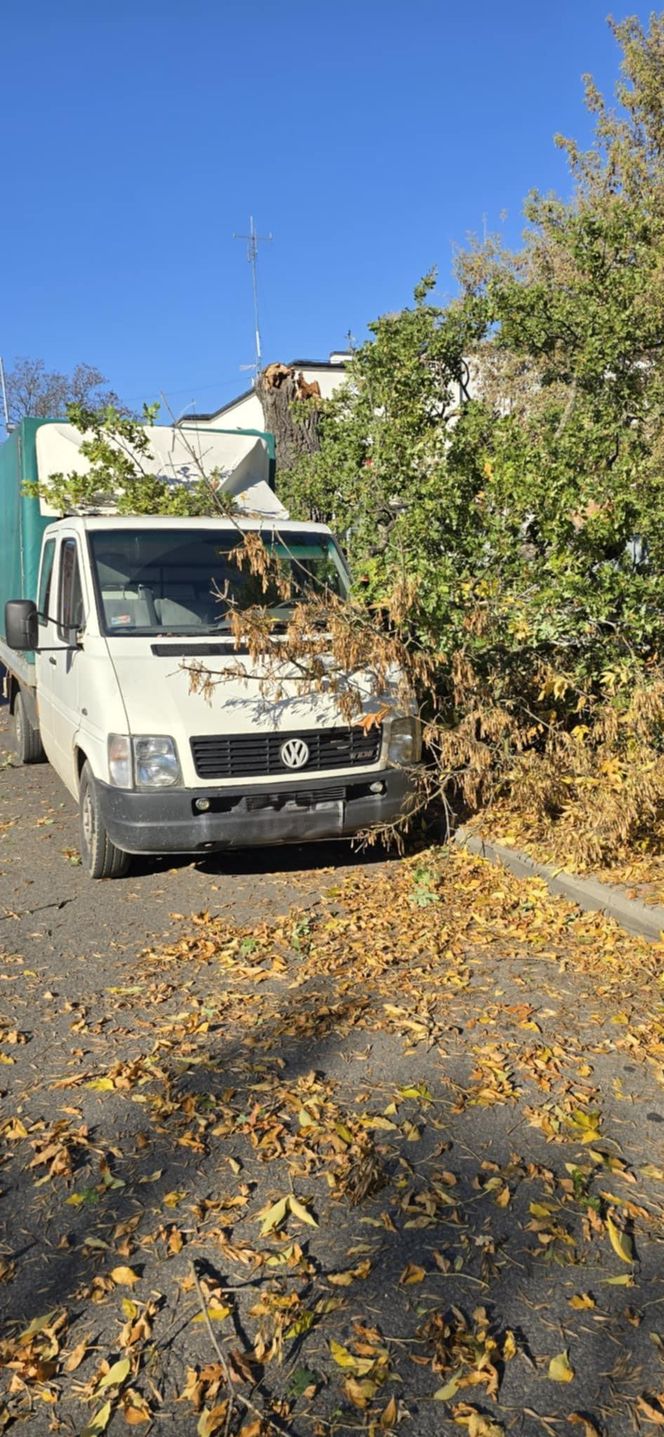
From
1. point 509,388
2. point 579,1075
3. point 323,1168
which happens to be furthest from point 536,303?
point 509,388

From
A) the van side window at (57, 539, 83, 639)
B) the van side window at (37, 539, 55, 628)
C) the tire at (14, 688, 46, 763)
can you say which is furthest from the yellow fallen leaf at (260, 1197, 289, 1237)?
the tire at (14, 688, 46, 763)

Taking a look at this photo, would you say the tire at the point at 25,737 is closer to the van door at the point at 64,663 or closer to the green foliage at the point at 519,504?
the van door at the point at 64,663

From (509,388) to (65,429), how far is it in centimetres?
1384

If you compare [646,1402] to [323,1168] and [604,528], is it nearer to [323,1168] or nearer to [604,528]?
[323,1168]

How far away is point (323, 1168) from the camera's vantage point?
337cm

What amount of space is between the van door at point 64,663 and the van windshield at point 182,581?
241 millimetres

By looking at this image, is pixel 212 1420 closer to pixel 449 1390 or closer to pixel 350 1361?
pixel 350 1361

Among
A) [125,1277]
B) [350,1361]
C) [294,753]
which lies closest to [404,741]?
[294,753]

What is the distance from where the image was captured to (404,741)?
6.38 m

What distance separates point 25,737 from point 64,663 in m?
3.33

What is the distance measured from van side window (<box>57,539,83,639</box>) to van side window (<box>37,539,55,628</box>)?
0.52 metres

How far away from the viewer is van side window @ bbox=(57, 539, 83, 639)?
22.2 ft

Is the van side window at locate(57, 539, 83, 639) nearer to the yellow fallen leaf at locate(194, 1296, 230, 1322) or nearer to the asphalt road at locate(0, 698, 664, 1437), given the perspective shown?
the asphalt road at locate(0, 698, 664, 1437)

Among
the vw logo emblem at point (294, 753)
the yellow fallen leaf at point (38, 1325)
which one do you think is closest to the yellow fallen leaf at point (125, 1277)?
the yellow fallen leaf at point (38, 1325)
